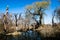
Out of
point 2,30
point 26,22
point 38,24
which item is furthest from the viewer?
point 26,22

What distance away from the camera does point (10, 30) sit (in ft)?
89.0

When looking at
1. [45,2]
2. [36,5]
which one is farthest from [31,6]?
[45,2]

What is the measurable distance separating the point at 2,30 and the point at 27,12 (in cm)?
980

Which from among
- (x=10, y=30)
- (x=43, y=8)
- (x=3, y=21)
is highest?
(x=43, y=8)

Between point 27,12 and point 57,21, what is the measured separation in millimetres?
7523

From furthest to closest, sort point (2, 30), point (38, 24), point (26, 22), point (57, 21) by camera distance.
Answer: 1. point (26, 22)
2. point (38, 24)
3. point (57, 21)
4. point (2, 30)

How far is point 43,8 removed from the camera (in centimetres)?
3400

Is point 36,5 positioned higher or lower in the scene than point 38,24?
higher

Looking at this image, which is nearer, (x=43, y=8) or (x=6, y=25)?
(x=6, y=25)

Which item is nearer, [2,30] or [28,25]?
[2,30]

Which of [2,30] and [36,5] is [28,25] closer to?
[36,5]

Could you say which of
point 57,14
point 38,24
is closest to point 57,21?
point 57,14

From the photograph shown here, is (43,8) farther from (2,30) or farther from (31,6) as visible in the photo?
(2,30)

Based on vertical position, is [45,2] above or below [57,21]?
above
